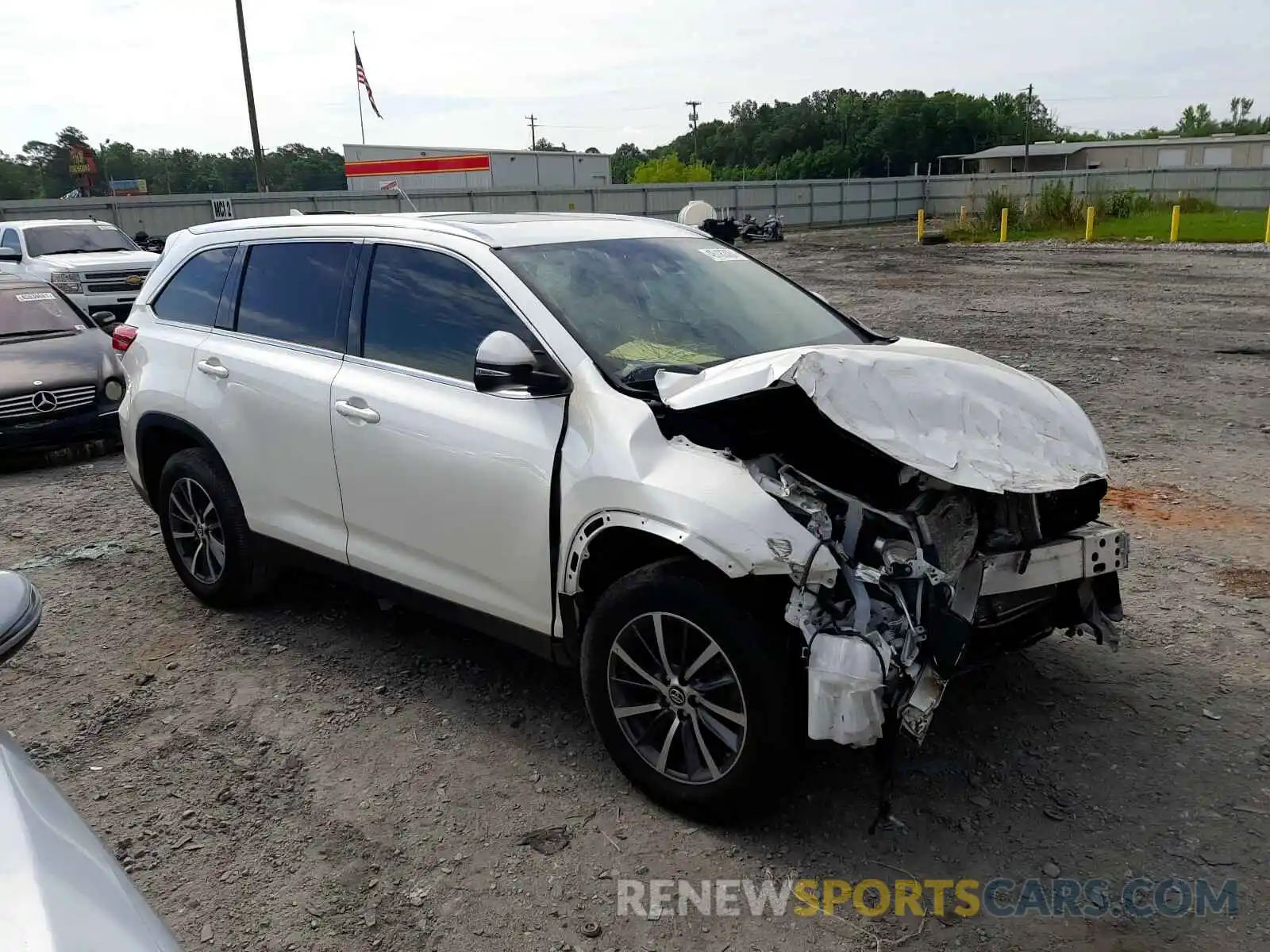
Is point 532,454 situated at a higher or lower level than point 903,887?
higher

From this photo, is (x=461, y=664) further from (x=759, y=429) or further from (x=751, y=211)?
(x=751, y=211)

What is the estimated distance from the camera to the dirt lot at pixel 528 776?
289 centimetres

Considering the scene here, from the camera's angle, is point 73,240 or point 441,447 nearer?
point 441,447

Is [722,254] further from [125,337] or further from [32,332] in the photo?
[32,332]

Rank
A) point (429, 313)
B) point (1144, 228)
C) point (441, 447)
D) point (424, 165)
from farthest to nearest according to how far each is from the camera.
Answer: point (424, 165)
point (1144, 228)
point (429, 313)
point (441, 447)

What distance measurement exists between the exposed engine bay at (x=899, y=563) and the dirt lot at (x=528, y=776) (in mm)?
484

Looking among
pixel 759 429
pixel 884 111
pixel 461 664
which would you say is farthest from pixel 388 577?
pixel 884 111

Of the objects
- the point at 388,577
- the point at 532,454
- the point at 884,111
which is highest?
the point at 884,111

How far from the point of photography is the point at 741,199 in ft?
140

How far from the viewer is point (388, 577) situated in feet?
13.4

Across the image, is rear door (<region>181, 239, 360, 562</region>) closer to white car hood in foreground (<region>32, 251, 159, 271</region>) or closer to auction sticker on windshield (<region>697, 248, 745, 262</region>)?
auction sticker on windshield (<region>697, 248, 745, 262</region>)

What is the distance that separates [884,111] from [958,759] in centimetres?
10589

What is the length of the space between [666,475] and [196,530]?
3.02 meters

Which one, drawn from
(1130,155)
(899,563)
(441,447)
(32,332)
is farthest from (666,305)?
(1130,155)
